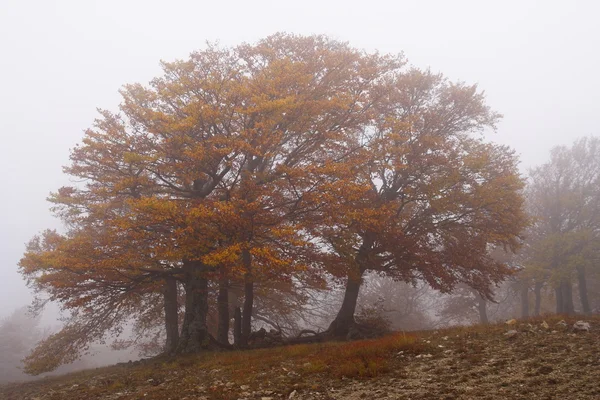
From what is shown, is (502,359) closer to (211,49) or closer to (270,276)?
(270,276)

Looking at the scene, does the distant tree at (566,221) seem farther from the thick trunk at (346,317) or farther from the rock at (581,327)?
the rock at (581,327)

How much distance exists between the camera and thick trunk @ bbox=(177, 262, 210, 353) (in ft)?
51.4

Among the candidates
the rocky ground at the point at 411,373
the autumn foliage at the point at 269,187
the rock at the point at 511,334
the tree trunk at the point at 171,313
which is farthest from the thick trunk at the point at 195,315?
the rock at the point at 511,334

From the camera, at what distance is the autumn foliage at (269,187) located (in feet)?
44.1

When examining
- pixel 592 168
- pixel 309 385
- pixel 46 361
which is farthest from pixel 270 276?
pixel 592 168

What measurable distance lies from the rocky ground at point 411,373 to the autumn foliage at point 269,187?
361cm

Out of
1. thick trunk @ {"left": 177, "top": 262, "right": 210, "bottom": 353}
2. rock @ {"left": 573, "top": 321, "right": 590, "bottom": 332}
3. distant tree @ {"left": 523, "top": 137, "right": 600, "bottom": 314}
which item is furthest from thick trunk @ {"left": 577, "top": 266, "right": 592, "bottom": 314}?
thick trunk @ {"left": 177, "top": 262, "right": 210, "bottom": 353}

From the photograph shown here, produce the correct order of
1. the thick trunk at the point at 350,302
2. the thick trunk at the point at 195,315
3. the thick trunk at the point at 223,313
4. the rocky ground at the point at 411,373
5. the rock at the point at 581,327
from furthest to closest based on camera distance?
the thick trunk at the point at 350,302 < the thick trunk at the point at 223,313 < the thick trunk at the point at 195,315 < the rock at the point at 581,327 < the rocky ground at the point at 411,373

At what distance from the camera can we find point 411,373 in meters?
7.50

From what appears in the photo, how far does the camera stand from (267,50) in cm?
1691

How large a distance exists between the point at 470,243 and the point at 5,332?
177ft

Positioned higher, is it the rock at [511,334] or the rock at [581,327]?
the rock at [581,327]

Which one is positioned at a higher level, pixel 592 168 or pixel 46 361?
pixel 592 168

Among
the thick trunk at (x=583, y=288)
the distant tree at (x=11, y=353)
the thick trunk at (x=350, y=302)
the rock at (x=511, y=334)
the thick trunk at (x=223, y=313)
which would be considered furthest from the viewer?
the distant tree at (x=11, y=353)
